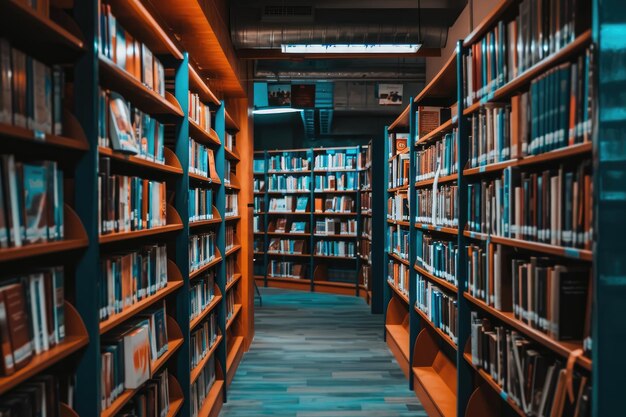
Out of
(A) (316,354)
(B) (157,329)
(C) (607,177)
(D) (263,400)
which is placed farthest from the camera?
(A) (316,354)

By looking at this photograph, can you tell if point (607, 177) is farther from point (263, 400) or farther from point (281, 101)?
point (281, 101)

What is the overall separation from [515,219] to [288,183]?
7.77 m

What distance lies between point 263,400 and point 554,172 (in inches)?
119

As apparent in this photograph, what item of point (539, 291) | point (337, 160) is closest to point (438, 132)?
point (539, 291)

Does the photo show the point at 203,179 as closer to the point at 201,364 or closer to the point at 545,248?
the point at 201,364

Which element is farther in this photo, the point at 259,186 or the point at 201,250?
the point at 259,186

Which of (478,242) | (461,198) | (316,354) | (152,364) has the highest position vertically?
(461,198)

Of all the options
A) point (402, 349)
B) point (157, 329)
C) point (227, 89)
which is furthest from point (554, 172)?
point (227, 89)

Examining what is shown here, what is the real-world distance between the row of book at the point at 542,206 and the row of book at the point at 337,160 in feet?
21.5

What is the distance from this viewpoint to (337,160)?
31.0 ft

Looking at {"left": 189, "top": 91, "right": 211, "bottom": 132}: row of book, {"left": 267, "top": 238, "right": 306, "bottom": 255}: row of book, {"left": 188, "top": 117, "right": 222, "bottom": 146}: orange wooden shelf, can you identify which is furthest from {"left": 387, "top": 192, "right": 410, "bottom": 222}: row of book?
{"left": 267, "top": 238, "right": 306, "bottom": 255}: row of book

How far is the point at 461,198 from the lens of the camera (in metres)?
3.09

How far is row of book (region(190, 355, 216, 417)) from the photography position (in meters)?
3.32

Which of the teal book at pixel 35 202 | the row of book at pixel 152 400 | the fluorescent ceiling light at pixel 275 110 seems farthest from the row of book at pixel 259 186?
the teal book at pixel 35 202
